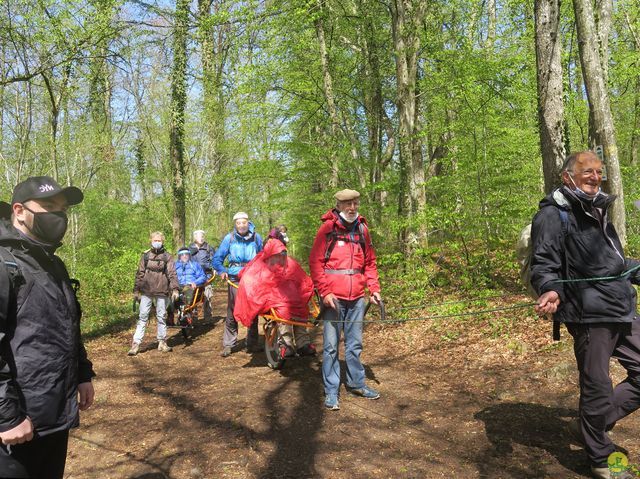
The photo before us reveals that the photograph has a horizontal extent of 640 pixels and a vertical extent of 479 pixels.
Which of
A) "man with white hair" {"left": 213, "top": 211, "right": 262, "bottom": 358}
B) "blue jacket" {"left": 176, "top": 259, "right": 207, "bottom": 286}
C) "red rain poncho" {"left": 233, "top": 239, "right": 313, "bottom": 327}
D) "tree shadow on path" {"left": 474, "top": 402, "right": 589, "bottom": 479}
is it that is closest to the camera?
"tree shadow on path" {"left": 474, "top": 402, "right": 589, "bottom": 479}

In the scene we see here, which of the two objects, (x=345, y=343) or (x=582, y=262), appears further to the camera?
(x=345, y=343)

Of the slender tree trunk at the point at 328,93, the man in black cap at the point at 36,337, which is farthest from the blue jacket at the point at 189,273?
the man in black cap at the point at 36,337

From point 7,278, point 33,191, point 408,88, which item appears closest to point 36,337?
point 7,278

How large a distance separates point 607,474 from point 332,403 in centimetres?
255

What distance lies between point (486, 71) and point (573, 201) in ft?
21.8

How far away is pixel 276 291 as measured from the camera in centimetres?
633

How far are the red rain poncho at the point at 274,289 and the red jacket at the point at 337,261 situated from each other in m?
1.33

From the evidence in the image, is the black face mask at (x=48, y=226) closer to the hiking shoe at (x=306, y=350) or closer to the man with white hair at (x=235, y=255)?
the hiking shoe at (x=306, y=350)

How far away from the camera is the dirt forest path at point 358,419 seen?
3.70 meters

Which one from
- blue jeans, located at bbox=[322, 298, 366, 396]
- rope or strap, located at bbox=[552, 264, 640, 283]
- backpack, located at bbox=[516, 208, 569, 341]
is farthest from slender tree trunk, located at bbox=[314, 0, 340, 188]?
rope or strap, located at bbox=[552, 264, 640, 283]

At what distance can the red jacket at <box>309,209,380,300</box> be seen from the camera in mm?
5035

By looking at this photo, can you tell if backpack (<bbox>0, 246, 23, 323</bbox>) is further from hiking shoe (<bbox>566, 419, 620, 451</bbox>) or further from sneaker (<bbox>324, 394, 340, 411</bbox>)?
hiking shoe (<bbox>566, 419, 620, 451</bbox>)

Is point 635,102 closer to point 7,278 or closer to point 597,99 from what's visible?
point 597,99

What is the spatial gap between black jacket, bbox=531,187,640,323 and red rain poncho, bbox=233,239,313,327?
11.9 feet
